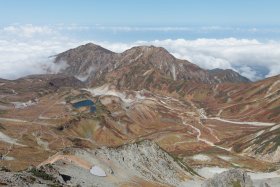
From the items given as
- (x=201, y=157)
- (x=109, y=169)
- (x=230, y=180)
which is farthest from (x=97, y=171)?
(x=201, y=157)

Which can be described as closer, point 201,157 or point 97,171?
point 97,171

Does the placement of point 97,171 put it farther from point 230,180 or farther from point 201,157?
point 201,157

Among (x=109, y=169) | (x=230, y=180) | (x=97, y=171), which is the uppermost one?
(x=97, y=171)

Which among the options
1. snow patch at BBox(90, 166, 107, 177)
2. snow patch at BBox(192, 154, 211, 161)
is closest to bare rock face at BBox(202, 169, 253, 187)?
snow patch at BBox(90, 166, 107, 177)

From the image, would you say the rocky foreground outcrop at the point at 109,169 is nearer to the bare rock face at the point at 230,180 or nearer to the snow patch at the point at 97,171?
the snow patch at the point at 97,171

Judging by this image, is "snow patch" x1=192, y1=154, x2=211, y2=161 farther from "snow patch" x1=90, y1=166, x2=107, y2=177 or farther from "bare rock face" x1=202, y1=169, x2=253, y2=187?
"snow patch" x1=90, y1=166, x2=107, y2=177

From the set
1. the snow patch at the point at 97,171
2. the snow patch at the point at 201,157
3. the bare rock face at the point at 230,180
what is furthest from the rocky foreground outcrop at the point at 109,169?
the snow patch at the point at 201,157

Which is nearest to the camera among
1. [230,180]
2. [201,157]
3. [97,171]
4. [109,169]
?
[97,171]

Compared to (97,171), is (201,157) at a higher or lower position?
lower
